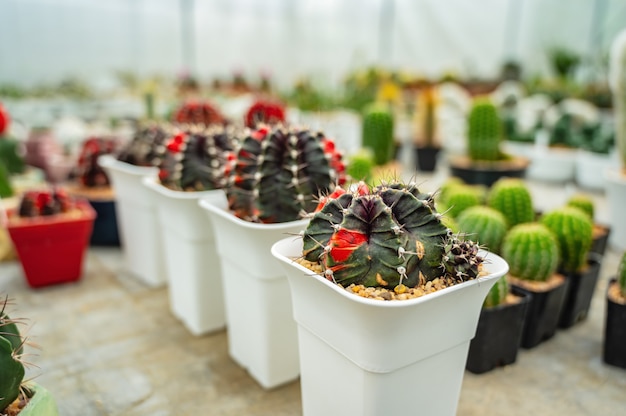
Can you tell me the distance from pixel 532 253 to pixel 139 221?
6.26 feet

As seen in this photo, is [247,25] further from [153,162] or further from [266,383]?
[266,383]

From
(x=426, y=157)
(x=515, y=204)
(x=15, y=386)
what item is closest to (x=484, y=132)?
(x=426, y=157)

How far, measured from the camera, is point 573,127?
17.4 ft

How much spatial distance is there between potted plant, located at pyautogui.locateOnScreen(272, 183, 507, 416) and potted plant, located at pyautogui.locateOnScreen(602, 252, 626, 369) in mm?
851

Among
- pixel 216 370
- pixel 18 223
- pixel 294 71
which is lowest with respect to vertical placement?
pixel 216 370

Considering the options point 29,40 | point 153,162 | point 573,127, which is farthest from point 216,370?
point 29,40

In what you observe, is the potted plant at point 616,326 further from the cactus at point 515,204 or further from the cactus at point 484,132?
the cactus at point 484,132

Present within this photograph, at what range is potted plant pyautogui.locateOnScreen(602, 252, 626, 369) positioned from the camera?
5.95ft

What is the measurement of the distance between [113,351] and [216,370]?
48cm

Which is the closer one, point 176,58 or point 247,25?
point 176,58

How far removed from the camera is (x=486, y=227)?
6.95 feet

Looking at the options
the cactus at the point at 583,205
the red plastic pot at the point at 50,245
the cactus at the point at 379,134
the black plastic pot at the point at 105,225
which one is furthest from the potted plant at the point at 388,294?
the cactus at the point at 379,134

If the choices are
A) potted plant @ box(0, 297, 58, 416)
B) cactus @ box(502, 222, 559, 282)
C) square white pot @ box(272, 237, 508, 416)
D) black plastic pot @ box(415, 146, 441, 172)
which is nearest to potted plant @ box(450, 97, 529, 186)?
black plastic pot @ box(415, 146, 441, 172)

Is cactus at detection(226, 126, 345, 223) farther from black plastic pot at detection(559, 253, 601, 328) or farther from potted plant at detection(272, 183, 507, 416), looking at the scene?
black plastic pot at detection(559, 253, 601, 328)
